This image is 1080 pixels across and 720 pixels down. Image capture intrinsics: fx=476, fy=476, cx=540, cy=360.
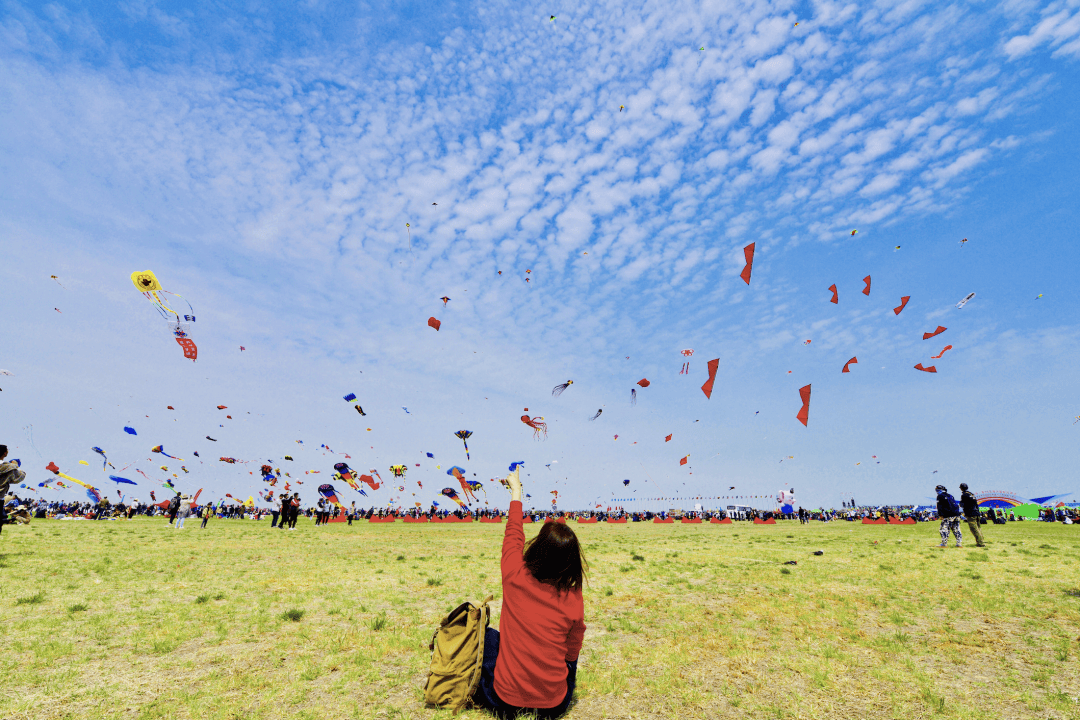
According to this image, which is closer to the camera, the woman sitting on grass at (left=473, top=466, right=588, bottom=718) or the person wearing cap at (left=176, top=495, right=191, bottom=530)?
the woman sitting on grass at (left=473, top=466, right=588, bottom=718)

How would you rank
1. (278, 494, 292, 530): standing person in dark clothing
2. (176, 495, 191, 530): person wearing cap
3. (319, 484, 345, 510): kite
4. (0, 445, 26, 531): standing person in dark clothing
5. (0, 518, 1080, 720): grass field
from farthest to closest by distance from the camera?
(319, 484, 345, 510): kite → (278, 494, 292, 530): standing person in dark clothing → (176, 495, 191, 530): person wearing cap → (0, 445, 26, 531): standing person in dark clothing → (0, 518, 1080, 720): grass field

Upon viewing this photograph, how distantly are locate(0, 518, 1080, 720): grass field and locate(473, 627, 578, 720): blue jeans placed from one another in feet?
1.65

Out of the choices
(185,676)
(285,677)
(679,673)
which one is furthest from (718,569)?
(185,676)

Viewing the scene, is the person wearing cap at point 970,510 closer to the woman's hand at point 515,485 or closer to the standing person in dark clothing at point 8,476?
the woman's hand at point 515,485

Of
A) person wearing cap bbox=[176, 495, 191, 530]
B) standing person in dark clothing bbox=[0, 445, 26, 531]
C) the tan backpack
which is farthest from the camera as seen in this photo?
person wearing cap bbox=[176, 495, 191, 530]

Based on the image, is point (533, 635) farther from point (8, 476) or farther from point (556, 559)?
point (8, 476)

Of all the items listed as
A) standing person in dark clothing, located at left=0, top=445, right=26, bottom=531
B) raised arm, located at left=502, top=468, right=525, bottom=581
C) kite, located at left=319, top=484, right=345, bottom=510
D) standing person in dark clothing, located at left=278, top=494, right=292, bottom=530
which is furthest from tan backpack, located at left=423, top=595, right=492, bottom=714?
kite, located at left=319, top=484, right=345, bottom=510

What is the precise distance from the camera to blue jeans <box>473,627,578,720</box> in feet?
14.3

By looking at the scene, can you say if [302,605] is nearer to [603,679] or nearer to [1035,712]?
[603,679]

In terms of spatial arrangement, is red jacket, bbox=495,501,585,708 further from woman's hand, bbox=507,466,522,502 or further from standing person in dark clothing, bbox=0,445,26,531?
standing person in dark clothing, bbox=0,445,26,531

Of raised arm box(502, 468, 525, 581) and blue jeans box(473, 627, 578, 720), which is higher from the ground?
raised arm box(502, 468, 525, 581)

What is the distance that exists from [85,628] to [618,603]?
948 centimetres

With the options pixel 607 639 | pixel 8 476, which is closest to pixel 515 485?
pixel 607 639

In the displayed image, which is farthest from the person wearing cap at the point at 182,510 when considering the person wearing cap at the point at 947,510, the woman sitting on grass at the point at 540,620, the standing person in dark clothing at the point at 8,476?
the person wearing cap at the point at 947,510
